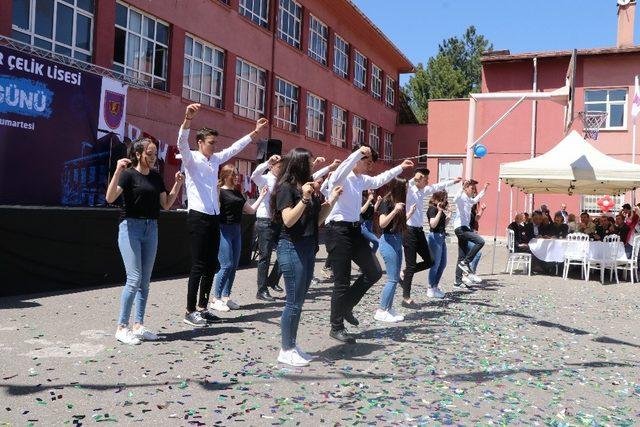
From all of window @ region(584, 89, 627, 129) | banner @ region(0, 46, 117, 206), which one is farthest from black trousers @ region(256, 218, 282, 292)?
window @ region(584, 89, 627, 129)

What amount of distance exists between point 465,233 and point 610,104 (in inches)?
742

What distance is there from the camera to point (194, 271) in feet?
20.1

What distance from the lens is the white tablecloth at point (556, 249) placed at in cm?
1312

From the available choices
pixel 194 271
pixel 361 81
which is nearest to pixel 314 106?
pixel 361 81

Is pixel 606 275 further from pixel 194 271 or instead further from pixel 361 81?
pixel 361 81

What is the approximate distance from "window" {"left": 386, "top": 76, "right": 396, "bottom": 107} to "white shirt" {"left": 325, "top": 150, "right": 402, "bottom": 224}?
101 ft

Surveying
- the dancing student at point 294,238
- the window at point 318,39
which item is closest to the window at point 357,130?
the window at point 318,39

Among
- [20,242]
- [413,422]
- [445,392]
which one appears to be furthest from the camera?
[20,242]

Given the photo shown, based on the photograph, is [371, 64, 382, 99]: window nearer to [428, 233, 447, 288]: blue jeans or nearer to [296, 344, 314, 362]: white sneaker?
[428, 233, 447, 288]: blue jeans

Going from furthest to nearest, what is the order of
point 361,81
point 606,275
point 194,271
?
point 361,81 < point 606,275 < point 194,271

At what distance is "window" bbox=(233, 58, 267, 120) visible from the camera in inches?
808

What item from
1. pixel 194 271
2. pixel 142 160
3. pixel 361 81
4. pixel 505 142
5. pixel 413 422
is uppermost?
→ pixel 361 81

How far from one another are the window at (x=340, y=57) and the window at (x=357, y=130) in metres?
2.61

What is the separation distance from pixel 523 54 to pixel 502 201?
674 centimetres
